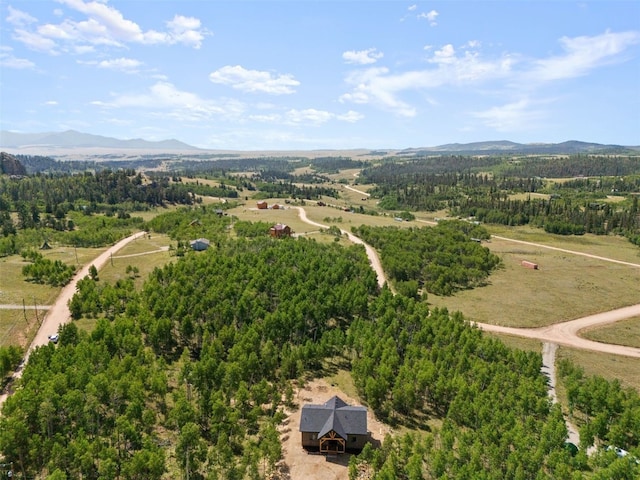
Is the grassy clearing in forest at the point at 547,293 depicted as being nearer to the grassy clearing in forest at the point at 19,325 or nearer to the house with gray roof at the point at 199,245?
the house with gray roof at the point at 199,245

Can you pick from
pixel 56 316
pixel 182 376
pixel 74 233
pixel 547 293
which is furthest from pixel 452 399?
pixel 74 233

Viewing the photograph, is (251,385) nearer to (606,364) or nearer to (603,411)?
(603,411)

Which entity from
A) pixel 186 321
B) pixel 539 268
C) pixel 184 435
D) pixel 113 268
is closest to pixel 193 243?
pixel 113 268

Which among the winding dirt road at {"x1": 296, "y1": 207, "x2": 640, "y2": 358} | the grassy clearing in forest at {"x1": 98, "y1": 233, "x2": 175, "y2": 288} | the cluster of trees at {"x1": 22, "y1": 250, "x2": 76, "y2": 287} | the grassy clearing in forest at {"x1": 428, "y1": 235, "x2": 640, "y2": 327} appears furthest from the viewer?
the grassy clearing in forest at {"x1": 98, "y1": 233, "x2": 175, "y2": 288}

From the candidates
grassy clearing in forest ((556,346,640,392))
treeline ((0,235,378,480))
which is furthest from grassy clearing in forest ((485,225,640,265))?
treeline ((0,235,378,480))

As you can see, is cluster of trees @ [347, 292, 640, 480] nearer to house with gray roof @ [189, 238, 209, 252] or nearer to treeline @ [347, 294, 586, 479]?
treeline @ [347, 294, 586, 479]

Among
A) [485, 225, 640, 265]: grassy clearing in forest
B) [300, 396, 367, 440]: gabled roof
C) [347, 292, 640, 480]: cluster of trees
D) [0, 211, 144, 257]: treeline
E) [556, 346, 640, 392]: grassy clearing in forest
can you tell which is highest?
[0, 211, 144, 257]: treeline

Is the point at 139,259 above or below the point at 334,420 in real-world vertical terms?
above

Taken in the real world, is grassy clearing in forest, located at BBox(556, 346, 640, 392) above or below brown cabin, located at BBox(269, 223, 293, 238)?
below

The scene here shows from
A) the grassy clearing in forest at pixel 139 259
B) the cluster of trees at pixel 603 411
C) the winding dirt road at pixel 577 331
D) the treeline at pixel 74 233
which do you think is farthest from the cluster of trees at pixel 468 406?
the treeline at pixel 74 233
